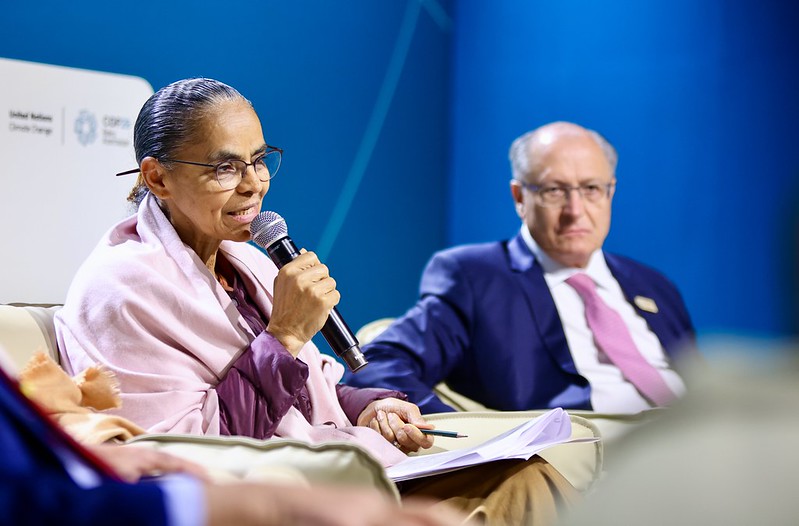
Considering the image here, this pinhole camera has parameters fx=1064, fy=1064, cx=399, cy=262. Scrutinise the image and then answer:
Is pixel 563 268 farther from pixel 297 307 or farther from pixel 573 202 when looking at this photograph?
pixel 297 307

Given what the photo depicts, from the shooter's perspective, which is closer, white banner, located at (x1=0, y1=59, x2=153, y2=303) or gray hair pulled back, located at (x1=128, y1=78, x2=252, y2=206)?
gray hair pulled back, located at (x1=128, y1=78, x2=252, y2=206)

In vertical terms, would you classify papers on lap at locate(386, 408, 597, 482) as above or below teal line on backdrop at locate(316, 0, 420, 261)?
below

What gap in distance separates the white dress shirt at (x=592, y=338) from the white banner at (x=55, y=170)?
52.6 inches

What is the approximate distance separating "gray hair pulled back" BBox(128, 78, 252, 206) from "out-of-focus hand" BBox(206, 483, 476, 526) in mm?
1282

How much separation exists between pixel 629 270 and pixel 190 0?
1.80 meters

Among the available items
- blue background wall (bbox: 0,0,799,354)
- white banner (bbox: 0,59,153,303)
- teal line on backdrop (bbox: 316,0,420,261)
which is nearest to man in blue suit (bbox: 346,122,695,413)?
blue background wall (bbox: 0,0,799,354)

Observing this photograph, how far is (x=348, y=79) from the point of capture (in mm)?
4500

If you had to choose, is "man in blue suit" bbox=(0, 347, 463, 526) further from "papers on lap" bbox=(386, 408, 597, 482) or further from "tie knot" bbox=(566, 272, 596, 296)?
"tie knot" bbox=(566, 272, 596, 296)

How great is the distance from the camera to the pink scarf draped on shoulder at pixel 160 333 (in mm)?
1908

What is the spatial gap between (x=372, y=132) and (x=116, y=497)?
3.80 metres

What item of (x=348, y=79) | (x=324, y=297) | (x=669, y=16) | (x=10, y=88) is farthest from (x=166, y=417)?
(x=669, y=16)

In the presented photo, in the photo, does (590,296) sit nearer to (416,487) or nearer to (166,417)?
(416,487)

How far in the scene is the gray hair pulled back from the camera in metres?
2.13

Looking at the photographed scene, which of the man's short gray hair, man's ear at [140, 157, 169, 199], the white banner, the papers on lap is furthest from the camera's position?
the man's short gray hair
